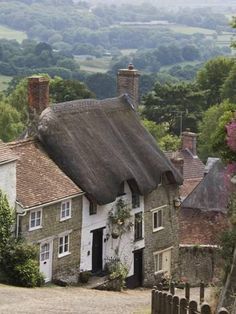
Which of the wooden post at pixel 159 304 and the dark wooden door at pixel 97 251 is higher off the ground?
the wooden post at pixel 159 304

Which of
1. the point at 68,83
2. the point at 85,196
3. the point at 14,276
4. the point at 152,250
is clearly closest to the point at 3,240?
the point at 14,276

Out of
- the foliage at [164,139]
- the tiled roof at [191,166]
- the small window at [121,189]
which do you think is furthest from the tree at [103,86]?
the small window at [121,189]

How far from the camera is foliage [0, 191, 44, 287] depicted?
2847 centimetres

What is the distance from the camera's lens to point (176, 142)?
73.6 metres

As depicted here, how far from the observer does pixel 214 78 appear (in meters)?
90.3

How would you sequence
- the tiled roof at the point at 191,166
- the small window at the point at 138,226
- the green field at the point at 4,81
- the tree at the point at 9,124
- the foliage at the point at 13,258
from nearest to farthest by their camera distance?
the foliage at the point at 13,258
the small window at the point at 138,226
the tiled roof at the point at 191,166
the tree at the point at 9,124
the green field at the point at 4,81

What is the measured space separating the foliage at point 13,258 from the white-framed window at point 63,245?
2.83m

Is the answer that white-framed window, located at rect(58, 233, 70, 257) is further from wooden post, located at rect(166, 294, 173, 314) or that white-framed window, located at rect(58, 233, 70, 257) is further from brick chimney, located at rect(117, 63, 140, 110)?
wooden post, located at rect(166, 294, 173, 314)

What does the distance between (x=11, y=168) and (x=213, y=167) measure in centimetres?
1809

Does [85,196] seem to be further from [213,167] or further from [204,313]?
[204,313]

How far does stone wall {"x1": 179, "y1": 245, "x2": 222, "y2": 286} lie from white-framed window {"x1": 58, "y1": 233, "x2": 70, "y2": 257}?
793 centimetres

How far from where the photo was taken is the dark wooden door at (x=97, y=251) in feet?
112

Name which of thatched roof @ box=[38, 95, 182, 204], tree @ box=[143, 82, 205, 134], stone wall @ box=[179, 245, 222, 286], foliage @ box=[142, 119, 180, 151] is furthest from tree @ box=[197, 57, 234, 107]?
thatched roof @ box=[38, 95, 182, 204]

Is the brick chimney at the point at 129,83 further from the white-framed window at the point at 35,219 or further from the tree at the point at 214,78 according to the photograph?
the tree at the point at 214,78
